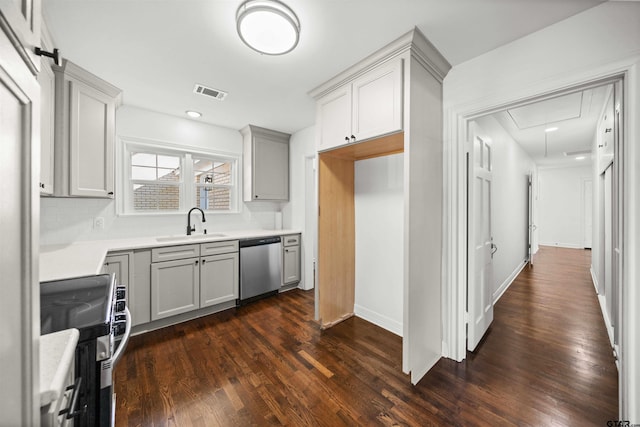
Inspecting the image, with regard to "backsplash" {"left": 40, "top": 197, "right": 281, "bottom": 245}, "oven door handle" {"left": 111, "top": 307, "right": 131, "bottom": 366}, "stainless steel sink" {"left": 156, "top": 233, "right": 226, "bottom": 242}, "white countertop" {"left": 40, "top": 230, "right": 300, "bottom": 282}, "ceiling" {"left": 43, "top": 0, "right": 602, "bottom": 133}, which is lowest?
"oven door handle" {"left": 111, "top": 307, "right": 131, "bottom": 366}

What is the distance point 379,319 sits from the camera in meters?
2.78

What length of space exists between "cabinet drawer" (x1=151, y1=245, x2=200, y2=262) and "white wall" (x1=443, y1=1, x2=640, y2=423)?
2.64 metres

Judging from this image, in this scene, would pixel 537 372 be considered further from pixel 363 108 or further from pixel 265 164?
pixel 265 164

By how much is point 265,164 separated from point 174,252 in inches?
71.3

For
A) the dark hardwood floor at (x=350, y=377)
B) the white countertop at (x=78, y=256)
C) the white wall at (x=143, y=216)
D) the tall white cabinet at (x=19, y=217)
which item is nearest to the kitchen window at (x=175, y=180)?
the white wall at (x=143, y=216)

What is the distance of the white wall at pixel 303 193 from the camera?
3.80 metres

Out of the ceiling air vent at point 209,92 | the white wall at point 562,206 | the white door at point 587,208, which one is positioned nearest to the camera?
the ceiling air vent at point 209,92

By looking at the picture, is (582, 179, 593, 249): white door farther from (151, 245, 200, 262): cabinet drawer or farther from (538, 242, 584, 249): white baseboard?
(151, 245, 200, 262): cabinet drawer

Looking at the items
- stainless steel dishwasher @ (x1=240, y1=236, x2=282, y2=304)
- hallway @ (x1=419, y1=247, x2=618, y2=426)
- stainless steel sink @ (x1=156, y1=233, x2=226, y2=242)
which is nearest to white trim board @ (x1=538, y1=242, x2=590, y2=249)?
hallway @ (x1=419, y1=247, x2=618, y2=426)

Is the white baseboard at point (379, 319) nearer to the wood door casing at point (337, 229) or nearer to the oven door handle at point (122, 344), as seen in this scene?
the wood door casing at point (337, 229)

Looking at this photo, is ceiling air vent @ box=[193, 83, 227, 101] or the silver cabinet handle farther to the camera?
ceiling air vent @ box=[193, 83, 227, 101]

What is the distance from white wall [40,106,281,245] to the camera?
8.37 feet

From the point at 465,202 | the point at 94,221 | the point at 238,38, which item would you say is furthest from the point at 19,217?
the point at 94,221

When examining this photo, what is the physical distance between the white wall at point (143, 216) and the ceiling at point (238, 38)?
1.87 feet
